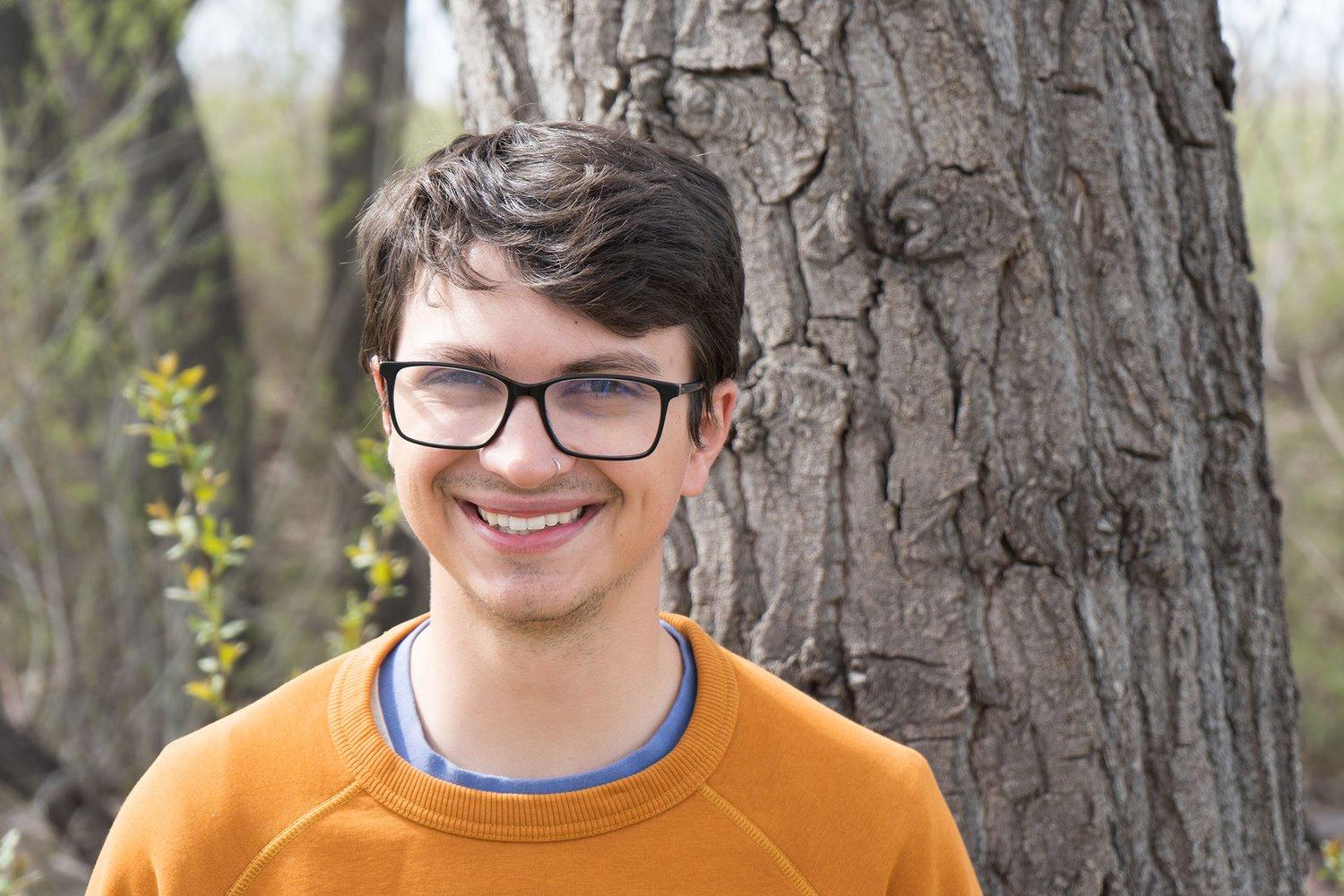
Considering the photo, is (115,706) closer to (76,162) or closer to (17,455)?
(17,455)

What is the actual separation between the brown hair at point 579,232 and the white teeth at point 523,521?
0.25 metres

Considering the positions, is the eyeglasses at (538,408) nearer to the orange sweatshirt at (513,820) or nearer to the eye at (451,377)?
the eye at (451,377)

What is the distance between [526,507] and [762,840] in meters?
0.55

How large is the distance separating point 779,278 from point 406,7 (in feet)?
22.1

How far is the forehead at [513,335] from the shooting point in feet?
4.89

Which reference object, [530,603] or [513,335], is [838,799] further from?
[513,335]

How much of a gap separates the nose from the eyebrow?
59mm

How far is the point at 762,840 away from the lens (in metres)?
1.58

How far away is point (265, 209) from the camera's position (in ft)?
29.8

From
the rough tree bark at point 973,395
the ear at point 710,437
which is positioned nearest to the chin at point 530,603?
the ear at point 710,437

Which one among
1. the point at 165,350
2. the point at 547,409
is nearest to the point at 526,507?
the point at 547,409

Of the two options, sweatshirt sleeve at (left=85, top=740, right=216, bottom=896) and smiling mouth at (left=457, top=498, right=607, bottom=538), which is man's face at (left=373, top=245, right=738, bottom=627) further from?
sweatshirt sleeve at (left=85, top=740, right=216, bottom=896)

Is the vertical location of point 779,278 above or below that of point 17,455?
above

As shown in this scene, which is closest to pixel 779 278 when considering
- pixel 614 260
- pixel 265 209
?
pixel 614 260
